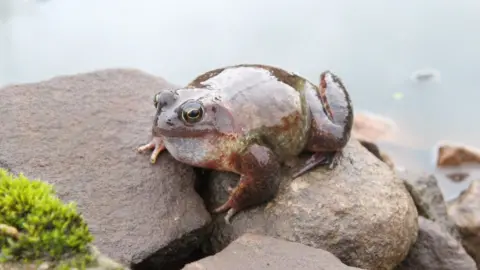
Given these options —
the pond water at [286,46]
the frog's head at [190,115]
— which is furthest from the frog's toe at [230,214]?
the pond water at [286,46]

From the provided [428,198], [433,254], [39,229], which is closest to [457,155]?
[428,198]

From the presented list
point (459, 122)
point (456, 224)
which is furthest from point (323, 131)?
point (459, 122)

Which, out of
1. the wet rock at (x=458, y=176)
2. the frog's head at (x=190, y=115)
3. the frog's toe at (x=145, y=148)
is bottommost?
the wet rock at (x=458, y=176)

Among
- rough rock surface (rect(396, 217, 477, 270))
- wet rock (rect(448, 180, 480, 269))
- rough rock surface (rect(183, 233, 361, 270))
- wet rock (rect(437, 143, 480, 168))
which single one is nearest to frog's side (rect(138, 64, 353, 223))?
rough rock surface (rect(183, 233, 361, 270))

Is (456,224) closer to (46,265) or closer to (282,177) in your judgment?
(282,177)

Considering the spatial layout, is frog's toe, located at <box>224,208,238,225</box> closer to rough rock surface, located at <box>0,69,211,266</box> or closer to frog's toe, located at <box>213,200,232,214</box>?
frog's toe, located at <box>213,200,232,214</box>

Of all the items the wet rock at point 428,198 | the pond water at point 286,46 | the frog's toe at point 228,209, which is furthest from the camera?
the pond water at point 286,46

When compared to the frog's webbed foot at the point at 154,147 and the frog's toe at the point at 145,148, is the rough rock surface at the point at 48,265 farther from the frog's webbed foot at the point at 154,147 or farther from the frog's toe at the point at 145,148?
the frog's toe at the point at 145,148
